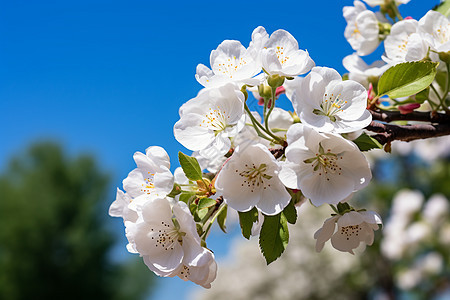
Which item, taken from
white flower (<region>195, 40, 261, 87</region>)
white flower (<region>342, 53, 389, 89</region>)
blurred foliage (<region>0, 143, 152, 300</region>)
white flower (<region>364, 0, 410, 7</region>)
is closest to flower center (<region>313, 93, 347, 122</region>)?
white flower (<region>195, 40, 261, 87</region>)

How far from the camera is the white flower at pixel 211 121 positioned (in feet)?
2.34

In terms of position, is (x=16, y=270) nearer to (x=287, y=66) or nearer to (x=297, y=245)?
(x=297, y=245)

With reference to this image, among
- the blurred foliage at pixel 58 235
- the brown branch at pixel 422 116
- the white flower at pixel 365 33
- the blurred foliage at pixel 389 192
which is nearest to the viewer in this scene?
the brown branch at pixel 422 116

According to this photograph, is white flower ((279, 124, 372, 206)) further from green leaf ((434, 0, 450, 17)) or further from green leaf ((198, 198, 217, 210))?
green leaf ((434, 0, 450, 17))

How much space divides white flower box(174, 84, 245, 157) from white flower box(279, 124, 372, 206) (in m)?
0.10

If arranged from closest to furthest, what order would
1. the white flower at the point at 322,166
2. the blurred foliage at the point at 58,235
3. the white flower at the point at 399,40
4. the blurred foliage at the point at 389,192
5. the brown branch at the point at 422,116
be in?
the white flower at the point at 322,166 → the brown branch at the point at 422,116 → the white flower at the point at 399,40 → the blurred foliage at the point at 389,192 → the blurred foliage at the point at 58,235

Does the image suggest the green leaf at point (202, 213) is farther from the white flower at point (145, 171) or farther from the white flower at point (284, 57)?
the white flower at point (284, 57)

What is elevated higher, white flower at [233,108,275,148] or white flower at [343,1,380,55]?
white flower at [343,1,380,55]

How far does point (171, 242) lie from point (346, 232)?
0.31 m

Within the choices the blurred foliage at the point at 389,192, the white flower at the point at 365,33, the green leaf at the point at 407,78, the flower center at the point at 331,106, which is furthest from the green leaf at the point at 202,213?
the blurred foliage at the point at 389,192

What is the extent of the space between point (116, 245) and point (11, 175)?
208 inches

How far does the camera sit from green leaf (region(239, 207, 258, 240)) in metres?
0.70

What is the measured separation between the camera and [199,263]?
68cm

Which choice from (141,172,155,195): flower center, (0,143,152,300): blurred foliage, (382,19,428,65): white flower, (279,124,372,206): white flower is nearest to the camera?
(279,124,372,206): white flower
